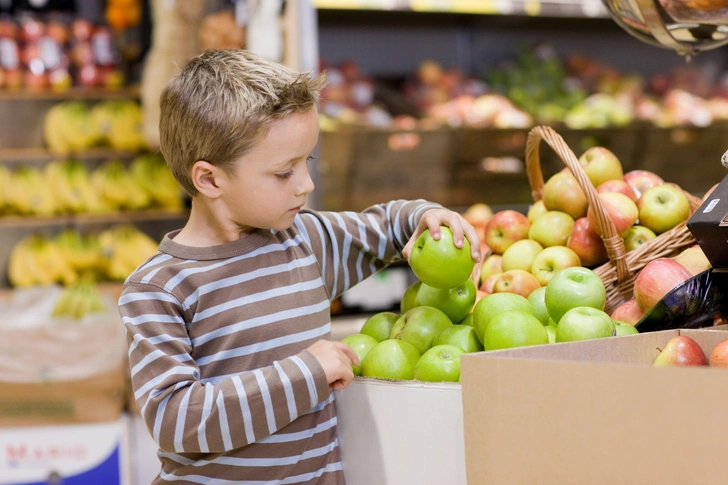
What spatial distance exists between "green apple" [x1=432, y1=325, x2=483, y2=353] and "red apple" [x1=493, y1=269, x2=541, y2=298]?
0.59 ft

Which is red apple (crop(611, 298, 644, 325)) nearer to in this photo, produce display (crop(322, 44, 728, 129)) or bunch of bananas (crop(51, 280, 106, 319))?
produce display (crop(322, 44, 728, 129))

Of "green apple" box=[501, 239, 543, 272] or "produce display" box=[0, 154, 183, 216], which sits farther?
"produce display" box=[0, 154, 183, 216]

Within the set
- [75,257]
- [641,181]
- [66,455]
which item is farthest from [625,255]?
[75,257]

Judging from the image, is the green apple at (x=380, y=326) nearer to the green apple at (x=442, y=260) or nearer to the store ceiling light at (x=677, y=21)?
the green apple at (x=442, y=260)

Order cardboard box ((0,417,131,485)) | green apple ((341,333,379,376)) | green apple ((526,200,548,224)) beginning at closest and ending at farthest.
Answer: green apple ((341,333,379,376)), green apple ((526,200,548,224)), cardboard box ((0,417,131,485))

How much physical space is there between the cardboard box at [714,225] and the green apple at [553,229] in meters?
0.38

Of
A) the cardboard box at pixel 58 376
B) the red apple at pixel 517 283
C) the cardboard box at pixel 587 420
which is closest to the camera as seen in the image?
the cardboard box at pixel 587 420

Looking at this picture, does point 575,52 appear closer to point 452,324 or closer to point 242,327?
point 452,324

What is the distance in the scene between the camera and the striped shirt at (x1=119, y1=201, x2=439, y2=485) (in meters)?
1.13

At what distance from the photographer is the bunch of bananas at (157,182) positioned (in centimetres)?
404

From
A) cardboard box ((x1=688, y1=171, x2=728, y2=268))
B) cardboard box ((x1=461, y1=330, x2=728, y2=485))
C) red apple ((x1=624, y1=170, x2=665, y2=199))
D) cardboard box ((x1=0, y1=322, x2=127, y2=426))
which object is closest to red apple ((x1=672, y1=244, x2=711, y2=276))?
cardboard box ((x1=688, y1=171, x2=728, y2=268))

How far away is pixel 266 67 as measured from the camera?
1.28m

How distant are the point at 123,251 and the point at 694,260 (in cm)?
308

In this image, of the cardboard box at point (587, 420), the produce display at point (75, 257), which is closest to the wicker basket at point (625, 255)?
the cardboard box at point (587, 420)
